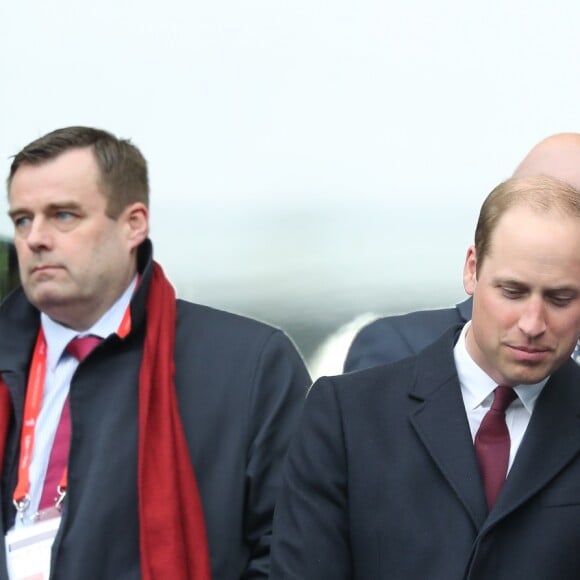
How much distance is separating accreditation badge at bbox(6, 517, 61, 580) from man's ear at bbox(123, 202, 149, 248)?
2.13 ft

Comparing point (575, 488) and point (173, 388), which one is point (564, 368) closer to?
point (575, 488)

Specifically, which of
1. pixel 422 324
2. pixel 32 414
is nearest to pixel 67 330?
pixel 32 414

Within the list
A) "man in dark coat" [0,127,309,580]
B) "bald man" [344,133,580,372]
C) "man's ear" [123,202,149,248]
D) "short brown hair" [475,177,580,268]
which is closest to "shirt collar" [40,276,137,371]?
"man in dark coat" [0,127,309,580]

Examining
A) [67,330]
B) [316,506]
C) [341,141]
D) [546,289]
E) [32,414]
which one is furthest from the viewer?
[341,141]

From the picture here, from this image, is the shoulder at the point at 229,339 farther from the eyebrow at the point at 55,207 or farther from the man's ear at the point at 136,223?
the eyebrow at the point at 55,207

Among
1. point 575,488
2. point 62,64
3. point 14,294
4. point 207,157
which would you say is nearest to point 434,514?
point 575,488

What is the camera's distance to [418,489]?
7.20 ft

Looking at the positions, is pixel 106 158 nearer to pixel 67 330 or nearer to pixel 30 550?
pixel 67 330

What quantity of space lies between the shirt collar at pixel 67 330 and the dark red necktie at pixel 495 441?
97 centimetres

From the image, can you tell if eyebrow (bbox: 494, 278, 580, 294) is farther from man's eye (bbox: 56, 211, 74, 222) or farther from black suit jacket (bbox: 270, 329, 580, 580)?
man's eye (bbox: 56, 211, 74, 222)

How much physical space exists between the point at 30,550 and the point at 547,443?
1089mm

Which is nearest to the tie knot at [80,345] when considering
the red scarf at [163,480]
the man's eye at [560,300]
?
the red scarf at [163,480]

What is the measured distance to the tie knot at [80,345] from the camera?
288 cm

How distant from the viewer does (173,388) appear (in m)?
2.85
